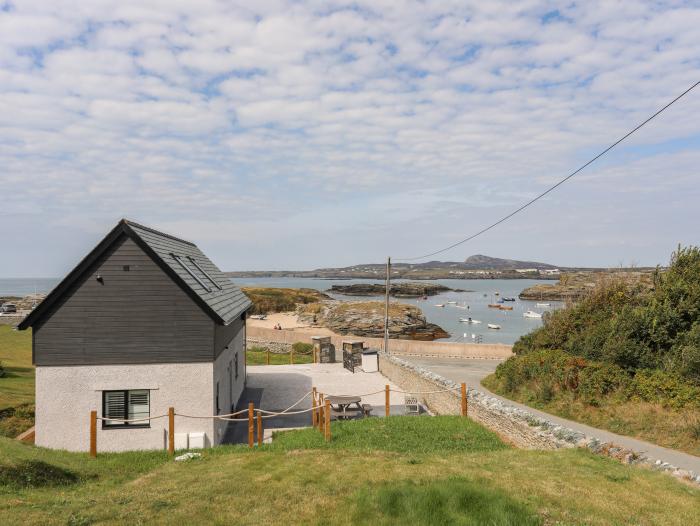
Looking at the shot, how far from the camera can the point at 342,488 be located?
9.08m

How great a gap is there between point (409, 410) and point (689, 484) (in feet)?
34.0

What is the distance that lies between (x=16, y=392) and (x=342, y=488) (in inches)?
651

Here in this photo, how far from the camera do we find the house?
1412cm

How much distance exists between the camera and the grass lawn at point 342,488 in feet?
24.9

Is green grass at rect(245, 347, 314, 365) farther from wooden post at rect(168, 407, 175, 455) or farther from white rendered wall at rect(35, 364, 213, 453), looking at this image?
wooden post at rect(168, 407, 175, 455)

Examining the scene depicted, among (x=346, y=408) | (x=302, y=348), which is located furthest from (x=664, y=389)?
(x=302, y=348)

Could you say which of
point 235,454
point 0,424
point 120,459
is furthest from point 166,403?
point 0,424

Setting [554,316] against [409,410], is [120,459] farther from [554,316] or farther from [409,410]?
[554,316]

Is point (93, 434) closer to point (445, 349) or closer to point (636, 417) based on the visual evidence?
point (636, 417)

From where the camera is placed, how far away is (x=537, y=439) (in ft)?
43.5

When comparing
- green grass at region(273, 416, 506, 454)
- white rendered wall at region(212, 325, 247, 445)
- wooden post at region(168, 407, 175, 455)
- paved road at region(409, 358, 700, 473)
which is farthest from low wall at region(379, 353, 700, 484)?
wooden post at region(168, 407, 175, 455)

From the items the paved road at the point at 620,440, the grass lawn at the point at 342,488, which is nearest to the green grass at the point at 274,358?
the paved road at the point at 620,440

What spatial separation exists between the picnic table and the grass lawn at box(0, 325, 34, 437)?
10.3 m

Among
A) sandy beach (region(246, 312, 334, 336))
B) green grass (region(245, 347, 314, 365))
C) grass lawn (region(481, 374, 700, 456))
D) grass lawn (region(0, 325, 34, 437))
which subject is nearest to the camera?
grass lawn (region(481, 374, 700, 456))
